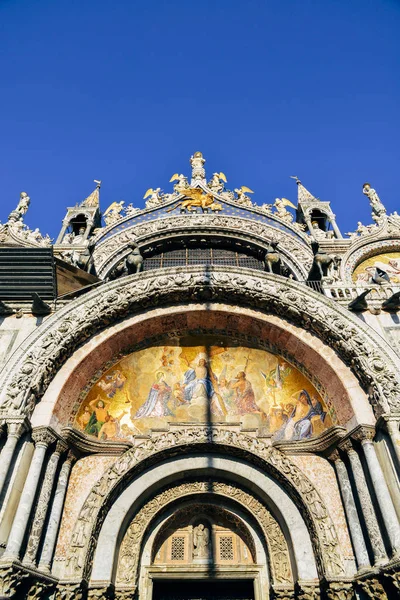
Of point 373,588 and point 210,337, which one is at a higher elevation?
point 210,337

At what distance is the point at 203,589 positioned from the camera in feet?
29.4

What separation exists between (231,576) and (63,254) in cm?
1072

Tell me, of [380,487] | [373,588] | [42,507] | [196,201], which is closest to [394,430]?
[380,487]

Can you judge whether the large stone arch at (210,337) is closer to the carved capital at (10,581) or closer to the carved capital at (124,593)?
the carved capital at (10,581)

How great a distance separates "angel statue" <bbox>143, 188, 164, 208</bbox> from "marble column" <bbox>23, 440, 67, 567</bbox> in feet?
35.6

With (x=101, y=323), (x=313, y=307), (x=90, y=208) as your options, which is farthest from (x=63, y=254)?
(x=313, y=307)

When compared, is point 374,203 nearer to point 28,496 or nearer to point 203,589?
point 203,589

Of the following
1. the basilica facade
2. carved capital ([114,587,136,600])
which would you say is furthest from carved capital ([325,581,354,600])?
carved capital ([114,587,136,600])

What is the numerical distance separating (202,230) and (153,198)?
2.84 m

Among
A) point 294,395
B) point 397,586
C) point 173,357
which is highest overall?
point 173,357

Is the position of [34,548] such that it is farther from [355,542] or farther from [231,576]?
[355,542]

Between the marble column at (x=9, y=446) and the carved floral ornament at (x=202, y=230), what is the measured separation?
7576 millimetres

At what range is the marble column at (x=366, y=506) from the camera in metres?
7.25

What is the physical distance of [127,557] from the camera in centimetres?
852
